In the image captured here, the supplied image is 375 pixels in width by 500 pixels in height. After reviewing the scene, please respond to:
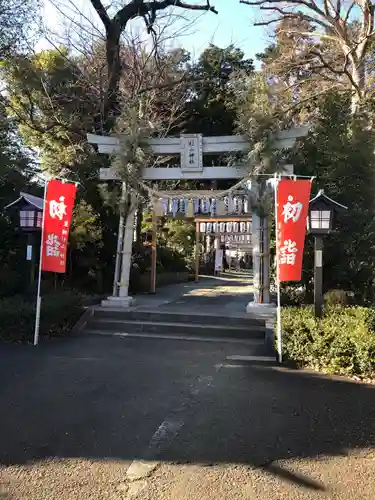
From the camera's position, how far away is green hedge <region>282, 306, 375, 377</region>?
5.96 m

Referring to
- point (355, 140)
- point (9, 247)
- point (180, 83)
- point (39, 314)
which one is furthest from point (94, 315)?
point (180, 83)

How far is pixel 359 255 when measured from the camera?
9.95m

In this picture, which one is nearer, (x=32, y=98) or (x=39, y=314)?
(x=39, y=314)

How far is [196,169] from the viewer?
10297mm

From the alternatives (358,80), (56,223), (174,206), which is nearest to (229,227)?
(174,206)

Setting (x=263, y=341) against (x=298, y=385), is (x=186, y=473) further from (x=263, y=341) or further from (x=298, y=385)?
(x=263, y=341)

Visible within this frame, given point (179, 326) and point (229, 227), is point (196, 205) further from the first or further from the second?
→ point (229, 227)

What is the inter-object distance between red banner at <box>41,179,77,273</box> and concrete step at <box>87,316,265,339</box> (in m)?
1.62

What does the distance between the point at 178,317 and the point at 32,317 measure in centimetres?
295

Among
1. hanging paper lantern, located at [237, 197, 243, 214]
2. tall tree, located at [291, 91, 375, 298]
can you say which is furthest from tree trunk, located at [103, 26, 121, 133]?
tall tree, located at [291, 91, 375, 298]

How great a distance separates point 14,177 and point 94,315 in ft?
17.1

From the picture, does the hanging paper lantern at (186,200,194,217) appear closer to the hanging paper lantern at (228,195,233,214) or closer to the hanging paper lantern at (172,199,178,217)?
the hanging paper lantern at (172,199,178,217)

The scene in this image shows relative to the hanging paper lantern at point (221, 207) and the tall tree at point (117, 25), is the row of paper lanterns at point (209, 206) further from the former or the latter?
the tall tree at point (117, 25)

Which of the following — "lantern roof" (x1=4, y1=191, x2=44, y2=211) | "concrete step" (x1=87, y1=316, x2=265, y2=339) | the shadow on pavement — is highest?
"lantern roof" (x1=4, y1=191, x2=44, y2=211)
